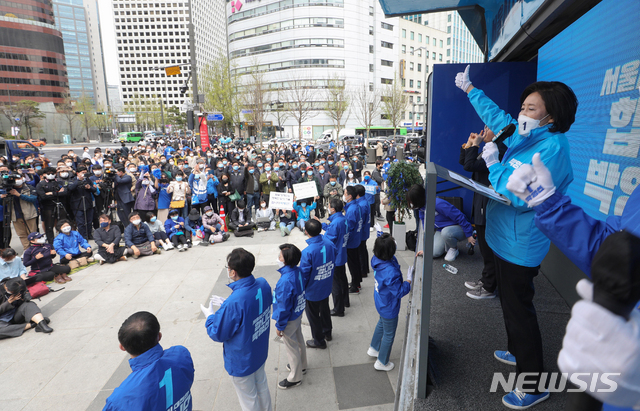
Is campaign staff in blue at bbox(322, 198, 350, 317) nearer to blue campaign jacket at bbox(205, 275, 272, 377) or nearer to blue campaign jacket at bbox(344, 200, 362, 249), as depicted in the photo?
blue campaign jacket at bbox(344, 200, 362, 249)

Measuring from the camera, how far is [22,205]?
353 inches

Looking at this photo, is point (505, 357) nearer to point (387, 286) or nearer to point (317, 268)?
point (387, 286)

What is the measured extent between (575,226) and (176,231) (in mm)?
→ 9908

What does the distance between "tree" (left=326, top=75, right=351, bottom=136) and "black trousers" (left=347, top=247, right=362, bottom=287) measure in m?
35.5

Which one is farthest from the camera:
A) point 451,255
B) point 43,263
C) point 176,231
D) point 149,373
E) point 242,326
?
point 176,231

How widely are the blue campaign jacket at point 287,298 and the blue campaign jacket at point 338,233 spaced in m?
1.36

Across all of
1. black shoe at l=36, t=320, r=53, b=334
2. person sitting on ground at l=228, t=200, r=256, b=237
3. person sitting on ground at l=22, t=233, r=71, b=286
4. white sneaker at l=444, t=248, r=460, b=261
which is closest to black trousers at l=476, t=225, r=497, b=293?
white sneaker at l=444, t=248, r=460, b=261

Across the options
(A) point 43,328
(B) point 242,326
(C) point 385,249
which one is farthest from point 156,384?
(A) point 43,328

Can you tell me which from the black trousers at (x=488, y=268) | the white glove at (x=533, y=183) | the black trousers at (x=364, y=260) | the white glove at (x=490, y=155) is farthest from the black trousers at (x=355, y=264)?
the white glove at (x=533, y=183)

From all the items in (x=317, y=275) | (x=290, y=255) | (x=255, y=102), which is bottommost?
(x=317, y=275)

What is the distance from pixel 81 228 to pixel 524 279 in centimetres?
1145

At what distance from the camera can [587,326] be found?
1.00 metres

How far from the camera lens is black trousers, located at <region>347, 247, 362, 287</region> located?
6324mm

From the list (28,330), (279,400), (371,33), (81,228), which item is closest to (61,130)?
(371,33)
